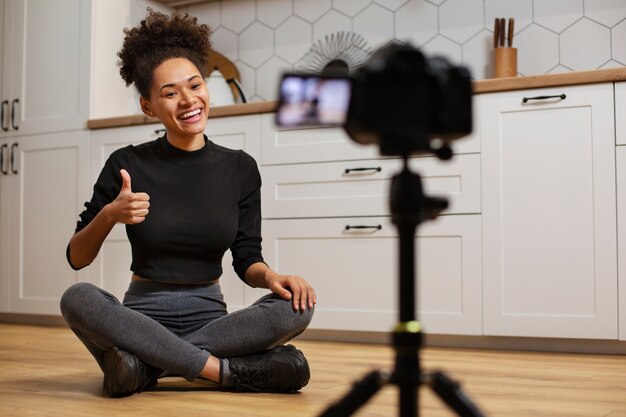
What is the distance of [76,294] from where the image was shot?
1.60 metres

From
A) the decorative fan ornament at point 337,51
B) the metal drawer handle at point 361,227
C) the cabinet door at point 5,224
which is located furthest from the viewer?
the cabinet door at point 5,224

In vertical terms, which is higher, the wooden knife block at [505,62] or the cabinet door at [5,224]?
the wooden knife block at [505,62]

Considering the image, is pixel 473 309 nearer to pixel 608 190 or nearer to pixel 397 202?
pixel 608 190

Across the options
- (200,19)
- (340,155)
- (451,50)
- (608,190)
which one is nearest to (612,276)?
(608,190)

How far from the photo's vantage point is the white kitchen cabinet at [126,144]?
2.93m

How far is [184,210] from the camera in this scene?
1708 mm

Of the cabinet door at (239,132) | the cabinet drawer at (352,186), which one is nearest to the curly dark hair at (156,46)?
the cabinet drawer at (352,186)

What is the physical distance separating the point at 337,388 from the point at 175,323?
37 centimetres

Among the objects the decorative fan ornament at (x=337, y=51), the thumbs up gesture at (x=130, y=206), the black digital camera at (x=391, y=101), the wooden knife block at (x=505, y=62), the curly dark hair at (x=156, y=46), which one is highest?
the decorative fan ornament at (x=337, y=51)

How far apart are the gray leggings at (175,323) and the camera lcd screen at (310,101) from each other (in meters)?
0.96

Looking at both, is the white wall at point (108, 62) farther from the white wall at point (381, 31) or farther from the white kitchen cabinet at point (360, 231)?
the white kitchen cabinet at point (360, 231)

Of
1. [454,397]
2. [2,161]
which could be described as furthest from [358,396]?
[2,161]

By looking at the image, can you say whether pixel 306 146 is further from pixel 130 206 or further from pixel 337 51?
pixel 130 206

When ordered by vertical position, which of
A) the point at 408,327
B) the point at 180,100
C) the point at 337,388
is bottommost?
the point at 337,388
